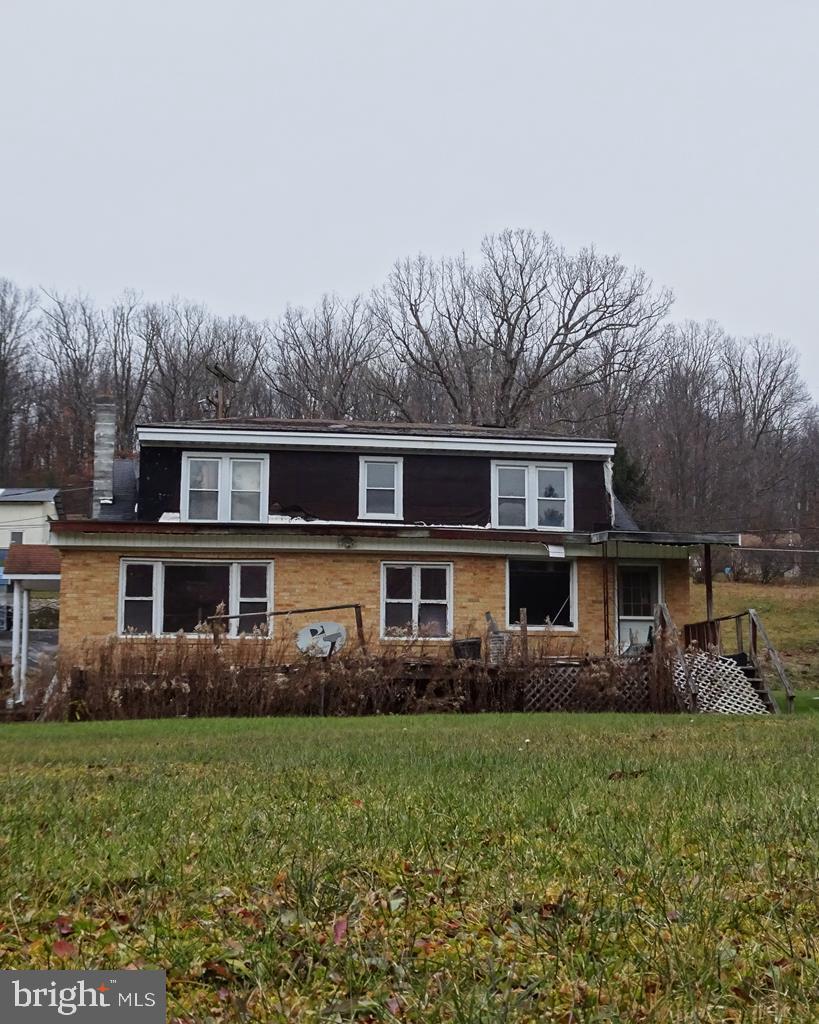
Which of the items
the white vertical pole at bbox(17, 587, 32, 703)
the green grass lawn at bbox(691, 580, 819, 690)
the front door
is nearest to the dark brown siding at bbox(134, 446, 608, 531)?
the front door

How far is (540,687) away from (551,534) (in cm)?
517

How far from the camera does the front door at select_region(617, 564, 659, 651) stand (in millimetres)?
24797

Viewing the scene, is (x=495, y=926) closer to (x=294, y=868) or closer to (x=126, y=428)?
(x=294, y=868)

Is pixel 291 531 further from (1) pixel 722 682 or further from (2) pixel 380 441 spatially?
(1) pixel 722 682

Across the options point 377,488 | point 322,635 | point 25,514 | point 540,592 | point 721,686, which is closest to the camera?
point 721,686

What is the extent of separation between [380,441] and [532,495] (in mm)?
3804

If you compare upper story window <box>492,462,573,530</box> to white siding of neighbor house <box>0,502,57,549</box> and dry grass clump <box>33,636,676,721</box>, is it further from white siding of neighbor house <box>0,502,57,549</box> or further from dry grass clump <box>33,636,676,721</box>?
white siding of neighbor house <box>0,502,57,549</box>

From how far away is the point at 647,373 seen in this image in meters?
48.3

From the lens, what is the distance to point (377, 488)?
2477cm

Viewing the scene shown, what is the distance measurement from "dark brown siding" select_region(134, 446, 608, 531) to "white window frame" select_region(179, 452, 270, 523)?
133 mm

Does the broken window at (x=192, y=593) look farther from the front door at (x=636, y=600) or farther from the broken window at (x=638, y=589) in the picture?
the broken window at (x=638, y=589)

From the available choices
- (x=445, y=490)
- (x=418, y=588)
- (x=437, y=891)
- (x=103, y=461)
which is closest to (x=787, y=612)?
(x=445, y=490)

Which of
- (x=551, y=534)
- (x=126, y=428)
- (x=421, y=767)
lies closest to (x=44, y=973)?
(x=421, y=767)

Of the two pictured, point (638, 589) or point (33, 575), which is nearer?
point (33, 575)
